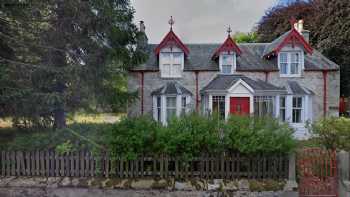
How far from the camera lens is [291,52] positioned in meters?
15.0

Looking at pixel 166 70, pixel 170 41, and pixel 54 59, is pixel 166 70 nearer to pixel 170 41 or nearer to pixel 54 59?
pixel 170 41

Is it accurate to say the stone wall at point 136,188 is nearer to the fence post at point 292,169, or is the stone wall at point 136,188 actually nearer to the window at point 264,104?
the fence post at point 292,169

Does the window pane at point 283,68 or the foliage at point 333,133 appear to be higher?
the window pane at point 283,68

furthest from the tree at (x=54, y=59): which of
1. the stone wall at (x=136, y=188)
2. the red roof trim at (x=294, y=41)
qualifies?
the red roof trim at (x=294, y=41)

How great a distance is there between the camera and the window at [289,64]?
49.4 ft

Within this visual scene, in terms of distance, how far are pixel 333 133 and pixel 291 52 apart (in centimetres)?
1068

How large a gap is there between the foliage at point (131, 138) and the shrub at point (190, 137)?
26 cm

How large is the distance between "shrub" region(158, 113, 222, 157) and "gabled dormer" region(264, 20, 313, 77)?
40.1 feet

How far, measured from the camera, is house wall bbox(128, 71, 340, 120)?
49.1 feet

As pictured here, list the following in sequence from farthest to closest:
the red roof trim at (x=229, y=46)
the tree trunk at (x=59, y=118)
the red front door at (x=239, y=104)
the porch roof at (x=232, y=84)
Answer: the red roof trim at (x=229, y=46)
the red front door at (x=239, y=104)
the porch roof at (x=232, y=84)
the tree trunk at (x=59, y=118)

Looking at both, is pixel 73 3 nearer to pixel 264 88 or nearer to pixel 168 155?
pixel 168 155

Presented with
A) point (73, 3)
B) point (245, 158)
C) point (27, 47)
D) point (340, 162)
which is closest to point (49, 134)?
point (27, 47)

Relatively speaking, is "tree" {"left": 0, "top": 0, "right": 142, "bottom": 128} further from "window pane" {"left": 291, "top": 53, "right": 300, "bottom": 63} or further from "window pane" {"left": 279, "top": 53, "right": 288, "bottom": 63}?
"window pane" {"left": 291, "top": 53, "right": 300, "bottom": 63}

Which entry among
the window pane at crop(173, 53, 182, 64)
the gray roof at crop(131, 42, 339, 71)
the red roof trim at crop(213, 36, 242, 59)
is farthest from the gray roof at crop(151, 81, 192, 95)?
the red roof trim at crop(213, 36, 242, 59)
